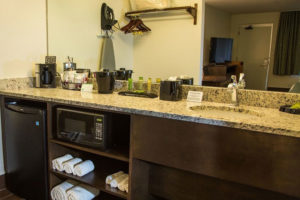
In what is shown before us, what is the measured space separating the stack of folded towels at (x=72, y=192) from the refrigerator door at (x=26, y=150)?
0.38 ft

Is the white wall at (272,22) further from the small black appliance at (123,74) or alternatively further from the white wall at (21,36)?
the white wall at (21,36)

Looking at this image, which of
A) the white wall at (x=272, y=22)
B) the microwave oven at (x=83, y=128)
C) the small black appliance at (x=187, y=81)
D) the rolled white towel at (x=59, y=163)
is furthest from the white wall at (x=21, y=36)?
the white wall at (x=272, y=22)

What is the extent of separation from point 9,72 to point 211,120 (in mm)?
1850

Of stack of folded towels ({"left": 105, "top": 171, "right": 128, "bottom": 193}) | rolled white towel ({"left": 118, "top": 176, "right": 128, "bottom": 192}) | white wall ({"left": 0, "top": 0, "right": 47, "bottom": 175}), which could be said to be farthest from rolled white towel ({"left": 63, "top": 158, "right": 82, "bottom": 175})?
white wall ({"left": 0, "top": 0, "right": 47, "bottom": 175})

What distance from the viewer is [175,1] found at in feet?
6.46

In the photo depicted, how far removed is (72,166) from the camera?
1.73m

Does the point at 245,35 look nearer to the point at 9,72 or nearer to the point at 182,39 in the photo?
the point at 182,39

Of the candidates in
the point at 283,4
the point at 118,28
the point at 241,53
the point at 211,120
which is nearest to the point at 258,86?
→ the point at 241,53

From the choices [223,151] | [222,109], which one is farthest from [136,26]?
[223,151]

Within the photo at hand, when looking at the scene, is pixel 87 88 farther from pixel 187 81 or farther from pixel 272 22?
pixel 272 22

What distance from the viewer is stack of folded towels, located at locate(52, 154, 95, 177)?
1.70 meters

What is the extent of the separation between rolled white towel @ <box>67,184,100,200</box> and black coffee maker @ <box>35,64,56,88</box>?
1.04 m

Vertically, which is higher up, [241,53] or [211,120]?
[241,53]

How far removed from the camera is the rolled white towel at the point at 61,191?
1723 mm
